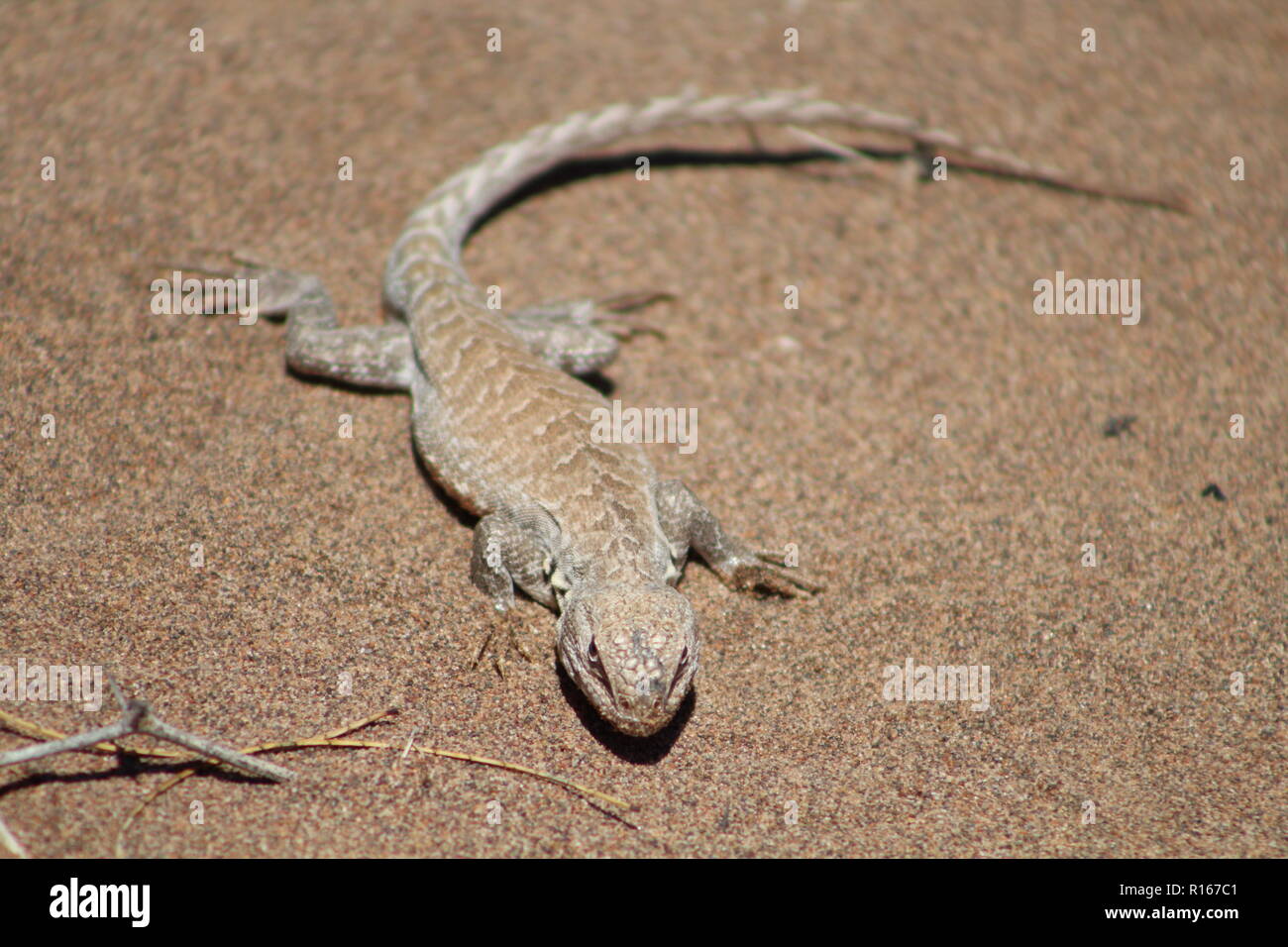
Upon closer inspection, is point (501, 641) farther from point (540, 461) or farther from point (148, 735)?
point (148, 735)

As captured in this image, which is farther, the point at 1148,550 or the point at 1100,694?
the point at 1148,550

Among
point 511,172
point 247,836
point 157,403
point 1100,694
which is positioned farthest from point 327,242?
point 1100,694

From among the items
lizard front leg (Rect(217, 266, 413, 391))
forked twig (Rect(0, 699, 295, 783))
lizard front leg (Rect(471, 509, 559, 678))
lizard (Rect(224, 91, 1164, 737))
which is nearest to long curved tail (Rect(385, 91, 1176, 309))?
lizard (Rect(224, 91, 1164, 737))

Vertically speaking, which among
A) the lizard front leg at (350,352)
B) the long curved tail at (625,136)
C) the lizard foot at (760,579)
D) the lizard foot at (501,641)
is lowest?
the lizard foot at (501,641)

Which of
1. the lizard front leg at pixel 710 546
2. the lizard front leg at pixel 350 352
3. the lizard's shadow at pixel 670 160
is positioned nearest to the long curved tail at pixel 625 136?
the lizard's shadow at pixel 670 160

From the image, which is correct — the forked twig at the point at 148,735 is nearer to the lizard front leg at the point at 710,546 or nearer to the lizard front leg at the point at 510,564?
the lizard front leg at the point at 510,564

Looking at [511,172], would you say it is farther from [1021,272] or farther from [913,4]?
[913,4]
